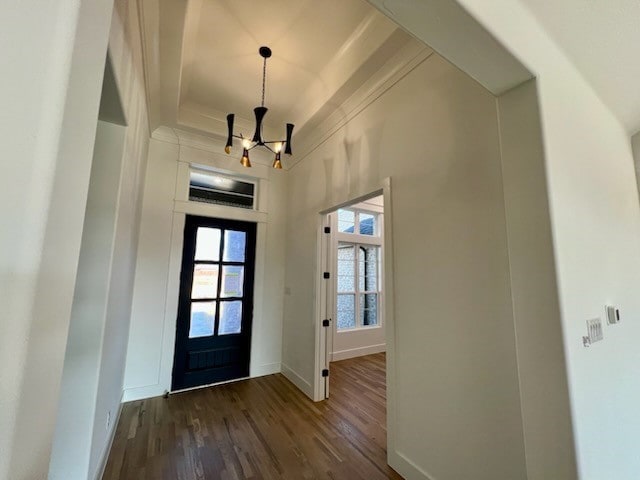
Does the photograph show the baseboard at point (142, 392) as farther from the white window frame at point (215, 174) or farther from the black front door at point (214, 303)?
the white window frame at point (215, 174)

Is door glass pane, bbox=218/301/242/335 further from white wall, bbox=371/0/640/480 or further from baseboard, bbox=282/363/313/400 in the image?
white wall, bbox=371/0/640/480

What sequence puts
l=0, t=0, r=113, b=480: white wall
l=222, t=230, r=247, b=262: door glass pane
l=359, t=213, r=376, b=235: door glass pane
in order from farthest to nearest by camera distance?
l=359, t=213, r=376, b=235: door glass pane < l=222, t=230, r=247, b=262: door glass pane < l=0, t=0, r=113, b=480: white wall

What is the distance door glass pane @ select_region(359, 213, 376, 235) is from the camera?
506cm

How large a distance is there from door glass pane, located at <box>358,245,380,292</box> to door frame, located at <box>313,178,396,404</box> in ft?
6.10

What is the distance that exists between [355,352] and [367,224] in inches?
90.1

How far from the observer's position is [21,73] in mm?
466

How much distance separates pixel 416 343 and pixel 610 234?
1.30 meters

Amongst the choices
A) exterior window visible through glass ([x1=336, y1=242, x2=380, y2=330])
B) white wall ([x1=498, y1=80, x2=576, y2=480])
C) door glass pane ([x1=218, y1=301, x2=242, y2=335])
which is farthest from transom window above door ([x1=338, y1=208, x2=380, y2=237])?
white wall ([x1=498, y1=80, x2=576, y2=480])

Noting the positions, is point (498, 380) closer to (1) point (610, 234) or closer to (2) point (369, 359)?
(1) point (610, 234)

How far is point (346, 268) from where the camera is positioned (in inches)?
192

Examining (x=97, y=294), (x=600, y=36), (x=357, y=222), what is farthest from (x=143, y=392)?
(x=600, y=36)

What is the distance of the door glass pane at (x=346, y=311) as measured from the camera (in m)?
4.71

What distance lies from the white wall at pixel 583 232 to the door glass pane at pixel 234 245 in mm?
3228

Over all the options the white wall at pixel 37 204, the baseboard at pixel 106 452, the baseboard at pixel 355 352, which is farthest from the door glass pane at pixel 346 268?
the white wall at pixel 37 204
